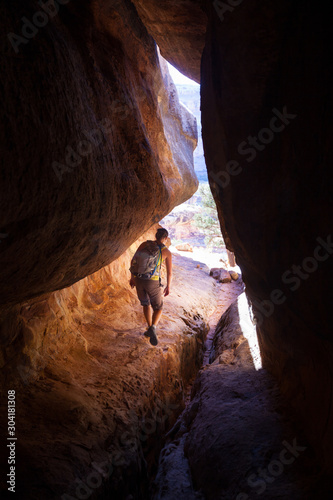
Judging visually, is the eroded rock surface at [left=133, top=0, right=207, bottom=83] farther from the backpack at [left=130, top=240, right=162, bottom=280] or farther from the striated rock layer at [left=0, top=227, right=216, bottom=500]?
the striated rock layer at [left=0, top=227, right=216, bottom=500]

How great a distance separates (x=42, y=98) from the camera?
6.93ft

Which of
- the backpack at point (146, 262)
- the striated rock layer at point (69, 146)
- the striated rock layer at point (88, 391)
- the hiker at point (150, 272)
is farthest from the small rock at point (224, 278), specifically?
the striated rock layer at point (69, 146)

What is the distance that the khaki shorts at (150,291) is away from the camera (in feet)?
17.1

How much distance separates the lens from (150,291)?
17.3 feet

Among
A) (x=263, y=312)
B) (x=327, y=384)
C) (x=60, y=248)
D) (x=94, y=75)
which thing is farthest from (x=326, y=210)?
(x=94, y=75)

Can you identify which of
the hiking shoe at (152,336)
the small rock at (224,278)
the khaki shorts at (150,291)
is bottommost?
the hiking shoe at (152,336)

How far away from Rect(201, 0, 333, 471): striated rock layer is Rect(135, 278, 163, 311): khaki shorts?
2199 millimetres

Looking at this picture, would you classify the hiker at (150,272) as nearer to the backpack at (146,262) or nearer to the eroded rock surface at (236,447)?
the backpack at (146,262)

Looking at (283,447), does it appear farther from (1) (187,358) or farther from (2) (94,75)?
(2) (94,75)

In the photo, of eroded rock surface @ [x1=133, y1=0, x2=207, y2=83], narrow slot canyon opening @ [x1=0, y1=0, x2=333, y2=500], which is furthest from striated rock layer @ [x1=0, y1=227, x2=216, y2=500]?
eroded rock surface @ [x1=133, y1=0, x2=207, y2=83]

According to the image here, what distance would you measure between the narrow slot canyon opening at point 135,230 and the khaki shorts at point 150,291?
3.05 ft

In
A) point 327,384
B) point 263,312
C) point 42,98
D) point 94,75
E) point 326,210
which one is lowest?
point 327,384

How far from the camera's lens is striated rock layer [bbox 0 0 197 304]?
6.33ft

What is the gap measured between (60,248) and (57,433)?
1.98 m
